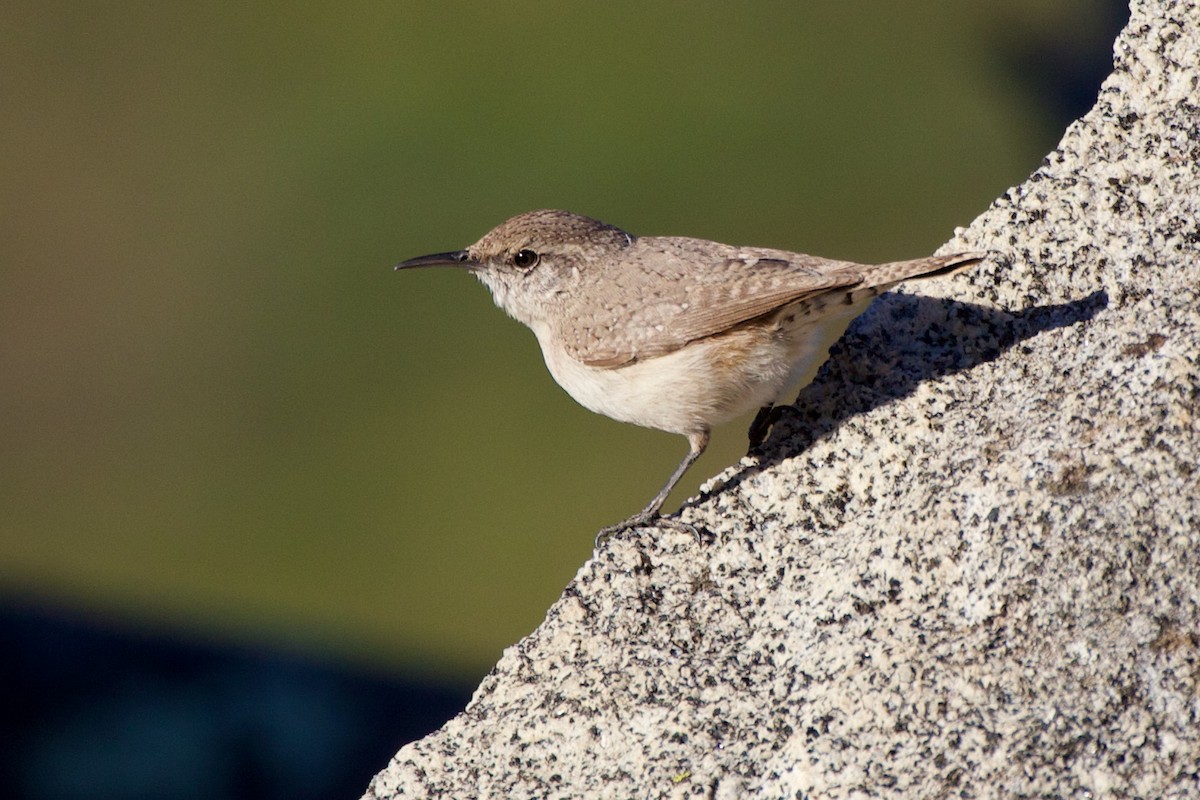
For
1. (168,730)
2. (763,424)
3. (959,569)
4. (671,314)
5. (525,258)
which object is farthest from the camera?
(168,730)

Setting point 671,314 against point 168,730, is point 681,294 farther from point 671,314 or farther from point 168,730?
point 168,730

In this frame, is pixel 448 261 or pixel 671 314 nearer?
pixel 671 314

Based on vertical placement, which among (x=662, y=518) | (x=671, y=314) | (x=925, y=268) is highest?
(x=671, y=314)

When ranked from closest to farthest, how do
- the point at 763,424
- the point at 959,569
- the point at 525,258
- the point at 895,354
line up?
1. the point at 959,569
2. the point at 895,354
3. the point at 763,424
4. the point at 525,258

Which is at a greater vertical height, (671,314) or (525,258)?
(525,258)

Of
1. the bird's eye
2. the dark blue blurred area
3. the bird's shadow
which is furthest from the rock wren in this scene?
the dark blue blurred area

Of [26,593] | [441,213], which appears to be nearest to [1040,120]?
[441,213]

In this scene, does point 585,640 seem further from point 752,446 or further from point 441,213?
point 441,213

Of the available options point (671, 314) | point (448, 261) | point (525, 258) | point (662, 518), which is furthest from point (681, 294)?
point (448, 261)

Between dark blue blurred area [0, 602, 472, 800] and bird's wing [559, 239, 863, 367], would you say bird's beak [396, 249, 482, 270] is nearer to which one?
bird's wing [559, 239, 863, 367]
